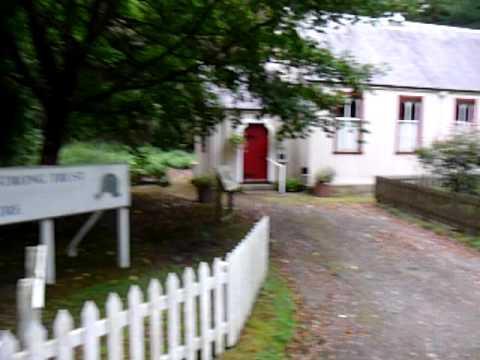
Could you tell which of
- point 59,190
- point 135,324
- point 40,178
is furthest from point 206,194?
point 135,324

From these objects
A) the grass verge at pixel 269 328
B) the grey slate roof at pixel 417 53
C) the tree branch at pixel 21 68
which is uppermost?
the grey slate roof at pixel 417 53

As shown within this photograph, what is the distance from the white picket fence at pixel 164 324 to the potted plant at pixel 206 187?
26.8ft

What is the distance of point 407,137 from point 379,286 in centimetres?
1340

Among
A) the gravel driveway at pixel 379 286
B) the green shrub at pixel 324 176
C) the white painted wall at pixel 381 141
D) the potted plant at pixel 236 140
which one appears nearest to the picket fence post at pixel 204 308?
the gravel driveway at pixel 379 286

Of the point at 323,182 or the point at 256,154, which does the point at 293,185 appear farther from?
the point at 256,154

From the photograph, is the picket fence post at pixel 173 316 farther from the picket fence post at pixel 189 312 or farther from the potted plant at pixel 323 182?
the potted plant at pixel 323 182

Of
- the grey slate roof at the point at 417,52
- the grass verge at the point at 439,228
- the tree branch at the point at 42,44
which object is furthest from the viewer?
the grey slate roof at the point at 417,52

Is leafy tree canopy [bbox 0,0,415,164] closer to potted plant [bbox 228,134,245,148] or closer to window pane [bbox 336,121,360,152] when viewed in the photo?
potted plant [bbox 228,134,245,148]

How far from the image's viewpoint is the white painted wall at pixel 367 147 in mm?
18875

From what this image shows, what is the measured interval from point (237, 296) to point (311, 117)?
5.72m

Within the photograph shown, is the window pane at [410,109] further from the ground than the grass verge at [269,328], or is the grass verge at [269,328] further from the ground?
the window pane at [410,109]

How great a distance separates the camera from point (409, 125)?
20203 mm

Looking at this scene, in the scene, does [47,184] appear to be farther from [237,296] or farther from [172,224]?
[172,224]

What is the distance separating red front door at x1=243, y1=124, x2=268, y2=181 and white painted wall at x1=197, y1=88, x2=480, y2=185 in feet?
0.98
